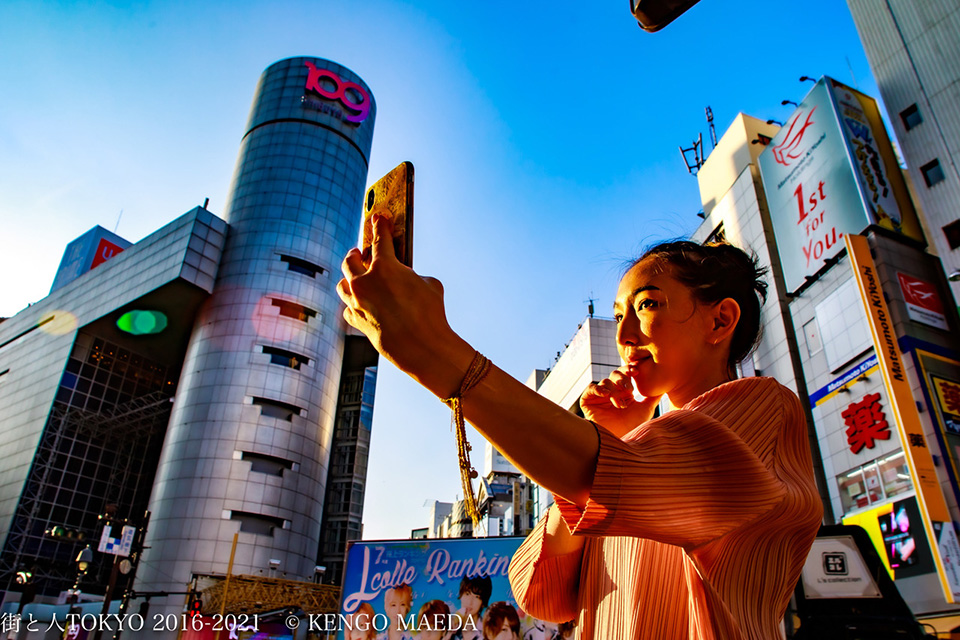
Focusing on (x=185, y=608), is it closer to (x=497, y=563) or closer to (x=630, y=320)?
(x=497, y=563)

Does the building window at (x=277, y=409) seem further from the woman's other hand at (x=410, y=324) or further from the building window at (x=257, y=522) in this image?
the woman's other hand at (x=410, y=324)

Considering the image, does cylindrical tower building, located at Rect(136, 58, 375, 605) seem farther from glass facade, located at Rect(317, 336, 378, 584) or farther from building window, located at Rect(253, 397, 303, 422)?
glass facade, located at Rect(317, 336, 378, 584)

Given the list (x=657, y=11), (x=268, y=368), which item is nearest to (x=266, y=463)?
(x=268, y=368)

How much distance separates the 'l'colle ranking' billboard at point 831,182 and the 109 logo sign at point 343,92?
3539cm

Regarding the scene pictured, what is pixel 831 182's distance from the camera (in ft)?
72.9

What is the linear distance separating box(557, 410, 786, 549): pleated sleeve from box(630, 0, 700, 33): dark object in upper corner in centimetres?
180

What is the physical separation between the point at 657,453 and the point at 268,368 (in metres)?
39.5

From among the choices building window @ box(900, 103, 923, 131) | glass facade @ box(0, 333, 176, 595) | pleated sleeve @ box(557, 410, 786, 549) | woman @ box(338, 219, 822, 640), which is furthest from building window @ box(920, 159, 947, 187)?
glass facade @ box(0, 333, 176, 595)

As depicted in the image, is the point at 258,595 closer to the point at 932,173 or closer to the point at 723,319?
the point at 723,319

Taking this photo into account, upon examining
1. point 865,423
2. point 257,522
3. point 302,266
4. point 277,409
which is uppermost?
point 302,266

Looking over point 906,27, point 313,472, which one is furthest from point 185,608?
point 906,27

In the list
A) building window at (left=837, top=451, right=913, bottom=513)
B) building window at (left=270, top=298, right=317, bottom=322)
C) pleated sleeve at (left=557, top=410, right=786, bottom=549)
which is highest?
building window at (left=270, top=298, right=317, bottom=322)

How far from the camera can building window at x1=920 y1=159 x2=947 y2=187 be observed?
2070 centimetres

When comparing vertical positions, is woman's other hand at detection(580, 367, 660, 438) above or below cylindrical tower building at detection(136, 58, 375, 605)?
below
